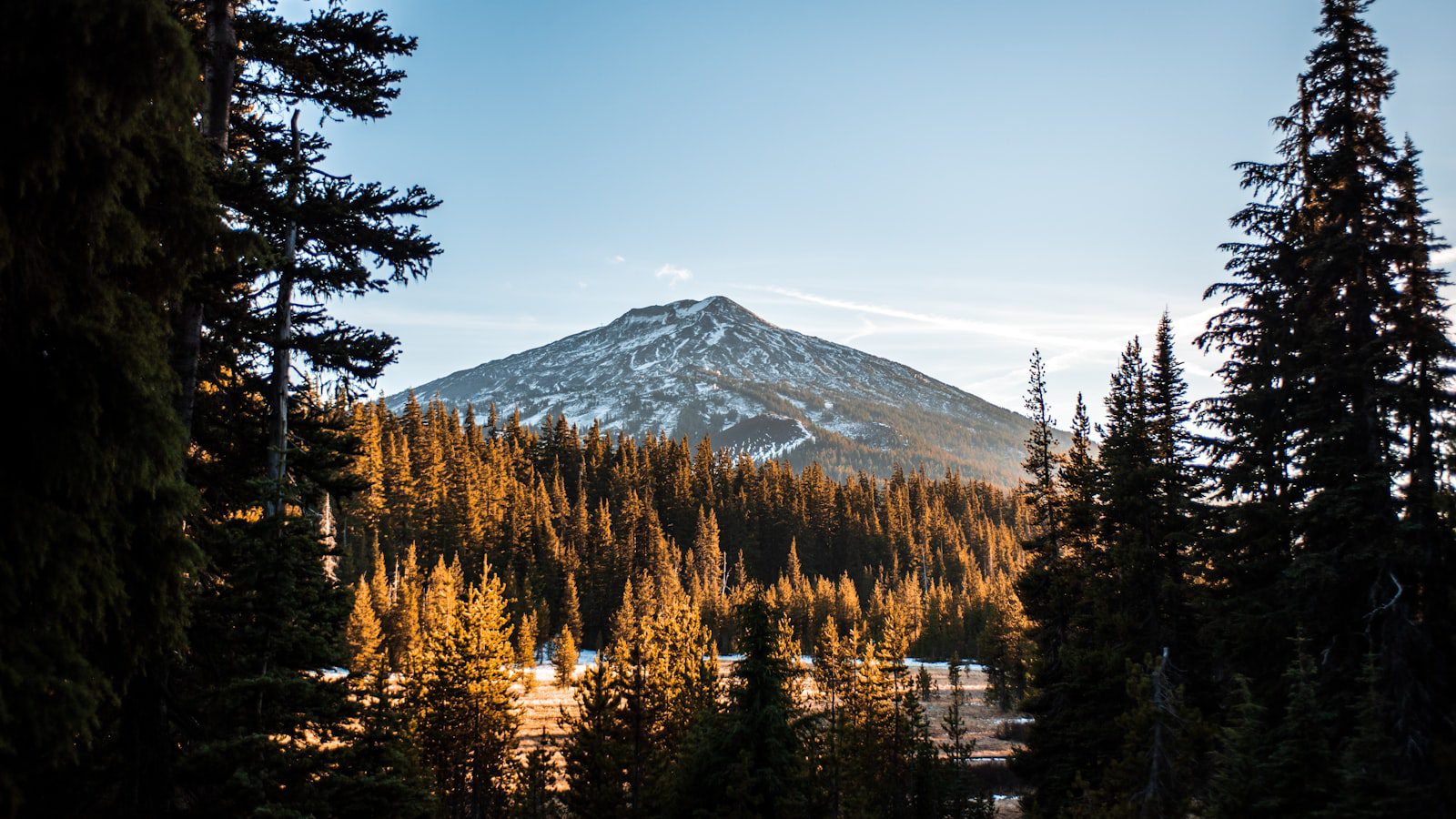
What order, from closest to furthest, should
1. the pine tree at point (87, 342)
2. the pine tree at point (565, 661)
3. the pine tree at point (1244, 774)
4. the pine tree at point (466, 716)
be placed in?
1. the pine tree at point (87, 342)
2. the pine tree at point (1244, 774)
3. the pine tree at point (466, 716)
4. the pine tree at point (565, 661)

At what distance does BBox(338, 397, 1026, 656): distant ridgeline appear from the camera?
69.6 meters

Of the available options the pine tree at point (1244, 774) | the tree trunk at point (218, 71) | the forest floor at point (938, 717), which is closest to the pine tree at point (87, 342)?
the tree trunk at point (218, 71)

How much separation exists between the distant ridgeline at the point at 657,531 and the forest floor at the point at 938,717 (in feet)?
17.0

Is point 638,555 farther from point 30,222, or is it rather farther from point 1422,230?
point 30,222

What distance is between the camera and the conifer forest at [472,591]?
14.7ft

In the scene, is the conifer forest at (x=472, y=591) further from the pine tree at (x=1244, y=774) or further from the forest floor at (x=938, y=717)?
the forest floor at (x=938, y=717)

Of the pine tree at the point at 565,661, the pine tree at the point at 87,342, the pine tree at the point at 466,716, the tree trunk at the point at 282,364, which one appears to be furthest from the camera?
the pine tree at the point at 565,661

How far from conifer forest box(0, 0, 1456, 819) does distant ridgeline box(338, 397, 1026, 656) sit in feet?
129

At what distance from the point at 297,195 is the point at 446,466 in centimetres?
7306

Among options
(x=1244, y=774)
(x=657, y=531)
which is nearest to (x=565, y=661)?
(x=657, y=531)

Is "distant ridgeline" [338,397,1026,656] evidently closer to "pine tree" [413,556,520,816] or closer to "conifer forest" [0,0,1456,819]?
"pine tree" [413,556,520,816]

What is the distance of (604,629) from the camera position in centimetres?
7344

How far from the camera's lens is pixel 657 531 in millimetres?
79312

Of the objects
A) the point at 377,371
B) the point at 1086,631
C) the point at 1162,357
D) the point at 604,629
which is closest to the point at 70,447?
the point at 377,371
